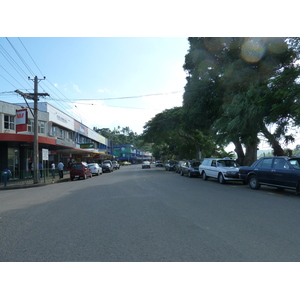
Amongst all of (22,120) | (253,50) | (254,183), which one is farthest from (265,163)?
(22,120)

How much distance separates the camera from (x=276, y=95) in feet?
44.1

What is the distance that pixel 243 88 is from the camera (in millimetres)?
17922

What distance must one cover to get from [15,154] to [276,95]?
24351mm

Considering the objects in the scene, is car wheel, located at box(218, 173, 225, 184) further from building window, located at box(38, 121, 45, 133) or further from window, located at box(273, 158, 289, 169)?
building window, located at box(38, 121, 45, 133)

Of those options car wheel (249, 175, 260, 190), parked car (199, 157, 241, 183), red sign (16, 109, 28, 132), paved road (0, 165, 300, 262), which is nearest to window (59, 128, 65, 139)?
red sign (16, 109, 28, 132)

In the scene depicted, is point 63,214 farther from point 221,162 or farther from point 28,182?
point 28,182

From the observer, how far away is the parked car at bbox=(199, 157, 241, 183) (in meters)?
16.1

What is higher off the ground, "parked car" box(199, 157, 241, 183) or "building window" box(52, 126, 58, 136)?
"building window" box(52, 126, 58, 136)

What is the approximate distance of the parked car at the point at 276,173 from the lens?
1084cm

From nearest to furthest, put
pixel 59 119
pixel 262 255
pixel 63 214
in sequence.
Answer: pixel 262 255 < pixel 63 214 < pixel 59 119

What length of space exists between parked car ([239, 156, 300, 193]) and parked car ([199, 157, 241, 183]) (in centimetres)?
229

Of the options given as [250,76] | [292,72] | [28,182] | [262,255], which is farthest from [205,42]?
[262,255]

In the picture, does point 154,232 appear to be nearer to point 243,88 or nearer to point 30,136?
point 243,88

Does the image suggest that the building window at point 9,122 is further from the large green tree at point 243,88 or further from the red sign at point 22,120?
the large green tree at point 243,88
